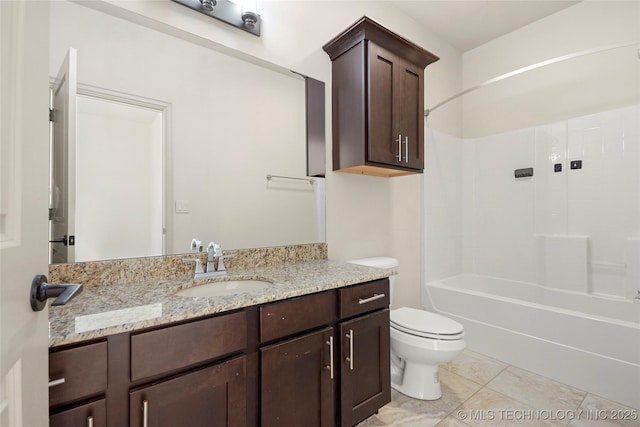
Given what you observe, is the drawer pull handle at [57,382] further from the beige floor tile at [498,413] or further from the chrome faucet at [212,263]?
the beige floor tile at [498,413]

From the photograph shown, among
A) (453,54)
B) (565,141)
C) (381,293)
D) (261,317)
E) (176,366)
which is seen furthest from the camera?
(453,54)

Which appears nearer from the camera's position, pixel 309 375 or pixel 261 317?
pixel 261 317

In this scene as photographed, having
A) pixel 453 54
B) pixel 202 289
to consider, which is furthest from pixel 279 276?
pixel 453 54

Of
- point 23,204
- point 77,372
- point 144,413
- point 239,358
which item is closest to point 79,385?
point 77,372

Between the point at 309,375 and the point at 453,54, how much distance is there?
3.25 meters

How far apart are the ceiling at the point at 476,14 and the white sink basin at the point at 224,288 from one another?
7.92 ft

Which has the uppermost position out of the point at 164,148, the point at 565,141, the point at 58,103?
the point at 565,141

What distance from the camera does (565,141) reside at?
2.48 m

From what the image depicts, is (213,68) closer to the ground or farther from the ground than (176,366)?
farther from the ground

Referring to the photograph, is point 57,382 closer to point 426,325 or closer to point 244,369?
point 244,369

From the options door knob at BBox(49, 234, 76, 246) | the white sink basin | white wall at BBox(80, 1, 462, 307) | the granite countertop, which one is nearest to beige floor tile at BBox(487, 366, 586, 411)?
white wall at BBox(80, 1, 462, 307)

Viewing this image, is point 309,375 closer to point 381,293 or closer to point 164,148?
point 381,293

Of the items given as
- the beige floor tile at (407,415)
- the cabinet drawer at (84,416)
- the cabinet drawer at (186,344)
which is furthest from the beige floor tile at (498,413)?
the cabinet drawer at (84,416)

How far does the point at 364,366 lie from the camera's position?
1.43 meters
